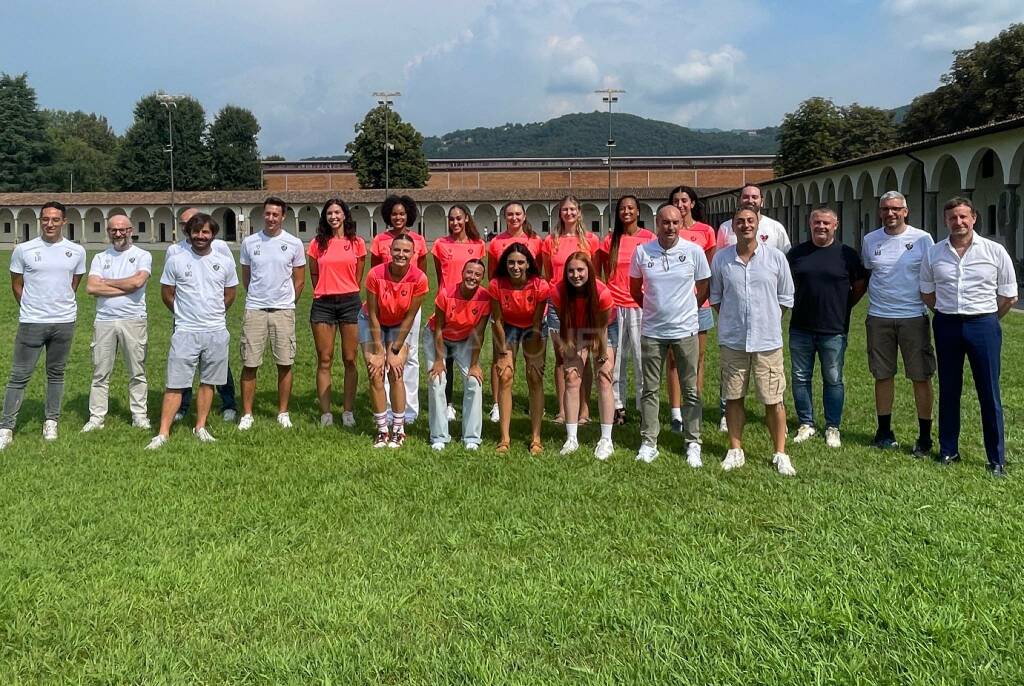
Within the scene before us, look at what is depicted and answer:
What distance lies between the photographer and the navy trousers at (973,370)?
4.96 m

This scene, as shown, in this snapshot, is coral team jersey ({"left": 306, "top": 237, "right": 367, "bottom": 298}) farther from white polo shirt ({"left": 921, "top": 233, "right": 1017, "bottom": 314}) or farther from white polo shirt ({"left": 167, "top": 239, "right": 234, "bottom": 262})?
white polo shirt ({"left": 921, "top": 233, "right": 1017, "bottom": 314})

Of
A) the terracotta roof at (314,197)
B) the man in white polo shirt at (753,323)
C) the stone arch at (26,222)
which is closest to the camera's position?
the man in white polo shirt at (753,323)

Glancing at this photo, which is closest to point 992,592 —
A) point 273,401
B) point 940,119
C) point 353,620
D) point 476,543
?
point 476,543

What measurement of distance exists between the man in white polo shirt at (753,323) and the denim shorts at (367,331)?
2.29 meters

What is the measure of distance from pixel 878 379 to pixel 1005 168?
17204 millimetres

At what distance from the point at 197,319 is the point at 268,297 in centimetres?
59

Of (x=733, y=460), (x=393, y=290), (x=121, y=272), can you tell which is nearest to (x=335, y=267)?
(x=393, y=290)

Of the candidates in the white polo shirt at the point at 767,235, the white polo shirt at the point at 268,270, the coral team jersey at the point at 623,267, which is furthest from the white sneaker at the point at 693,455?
the white polo shirt at the point at 268,270

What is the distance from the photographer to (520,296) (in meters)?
5.55

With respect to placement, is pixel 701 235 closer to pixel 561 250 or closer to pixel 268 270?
pixel 561 250

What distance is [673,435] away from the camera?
604 centimetres

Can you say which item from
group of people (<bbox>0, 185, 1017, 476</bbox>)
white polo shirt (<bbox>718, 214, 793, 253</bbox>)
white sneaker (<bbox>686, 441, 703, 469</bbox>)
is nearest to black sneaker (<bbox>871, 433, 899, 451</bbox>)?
group of people (<bbox>0, 185, 1017, 476</bbox>)

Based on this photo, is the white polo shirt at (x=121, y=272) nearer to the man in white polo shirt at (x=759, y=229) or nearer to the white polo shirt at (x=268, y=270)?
the white polo shirt at (x=268, y=270)

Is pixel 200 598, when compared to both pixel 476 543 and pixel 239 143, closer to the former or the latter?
pixel 476 543
